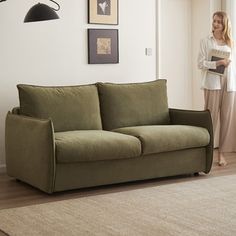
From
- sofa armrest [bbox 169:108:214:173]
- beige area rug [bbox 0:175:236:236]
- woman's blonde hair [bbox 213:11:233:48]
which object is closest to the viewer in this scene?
beige area rug [bbox 0:175:236:236]

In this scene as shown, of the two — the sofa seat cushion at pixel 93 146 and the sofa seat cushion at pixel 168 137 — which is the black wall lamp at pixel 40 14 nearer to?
the sofa seat cushion at pixel 93 146

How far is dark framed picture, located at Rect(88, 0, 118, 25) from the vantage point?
5.72 m

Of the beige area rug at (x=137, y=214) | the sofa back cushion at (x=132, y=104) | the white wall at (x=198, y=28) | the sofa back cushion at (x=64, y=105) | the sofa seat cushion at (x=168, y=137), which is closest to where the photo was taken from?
the beige area rug at (x=137, y=214)

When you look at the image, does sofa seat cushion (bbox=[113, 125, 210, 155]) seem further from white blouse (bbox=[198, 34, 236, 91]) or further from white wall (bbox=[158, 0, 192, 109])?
white wall (bbox=[158, 0, 192, 109])

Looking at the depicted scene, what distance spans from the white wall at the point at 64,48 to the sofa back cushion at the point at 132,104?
1.65 feet

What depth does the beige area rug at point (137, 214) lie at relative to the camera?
3438 mm

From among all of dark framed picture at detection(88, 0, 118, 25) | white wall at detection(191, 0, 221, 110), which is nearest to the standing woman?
white wall at detection(191, 0, 221, 110)

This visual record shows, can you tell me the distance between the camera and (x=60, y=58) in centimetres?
560

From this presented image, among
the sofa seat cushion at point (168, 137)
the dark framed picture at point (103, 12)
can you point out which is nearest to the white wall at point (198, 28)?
the dark framed picture at point (103, 12)

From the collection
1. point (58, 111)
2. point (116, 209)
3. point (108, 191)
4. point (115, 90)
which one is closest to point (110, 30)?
point (115, 90)

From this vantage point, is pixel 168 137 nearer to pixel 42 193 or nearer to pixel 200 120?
pixel 200 120

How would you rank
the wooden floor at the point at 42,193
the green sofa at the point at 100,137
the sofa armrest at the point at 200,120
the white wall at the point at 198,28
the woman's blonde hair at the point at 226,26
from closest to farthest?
the wooden floor at the point at 42,193 < the green sofa at the point at 100,137 < the sofa armrest at the point at 200,120 < the woman's blonde hair at the point at 226,26 < the white wall at the point at 198,28

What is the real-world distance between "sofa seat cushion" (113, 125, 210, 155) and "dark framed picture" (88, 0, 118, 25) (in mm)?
1330

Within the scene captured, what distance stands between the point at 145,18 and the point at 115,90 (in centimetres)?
119
